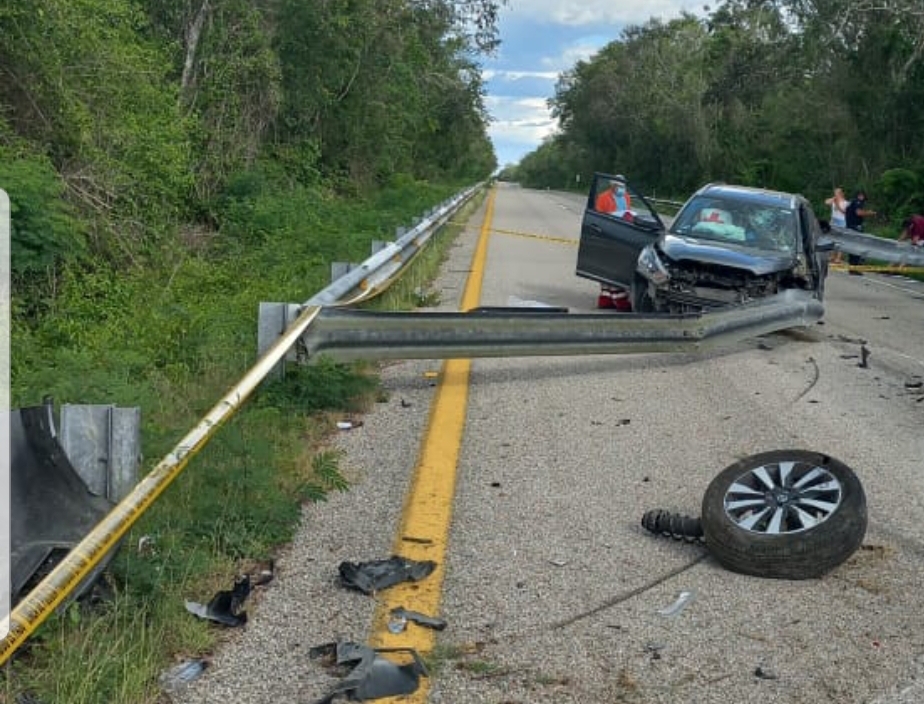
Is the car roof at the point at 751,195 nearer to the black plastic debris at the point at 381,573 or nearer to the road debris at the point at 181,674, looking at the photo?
the black plastic debris at the point at 381,573

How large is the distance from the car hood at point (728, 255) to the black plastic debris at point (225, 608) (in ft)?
25.5

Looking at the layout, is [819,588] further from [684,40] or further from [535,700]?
[684,40]

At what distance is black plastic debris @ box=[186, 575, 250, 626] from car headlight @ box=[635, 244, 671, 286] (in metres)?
7.63

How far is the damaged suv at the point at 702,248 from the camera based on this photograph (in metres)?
11.0

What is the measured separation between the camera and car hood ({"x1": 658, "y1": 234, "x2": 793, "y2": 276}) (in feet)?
36.1

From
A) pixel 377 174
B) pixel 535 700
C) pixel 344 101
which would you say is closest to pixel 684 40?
pixel 377 174

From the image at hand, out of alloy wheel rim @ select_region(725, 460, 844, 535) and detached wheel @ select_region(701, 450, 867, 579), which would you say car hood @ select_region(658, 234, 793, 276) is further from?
alloy wheel rim @ select_region(725, 460, 844, 535)

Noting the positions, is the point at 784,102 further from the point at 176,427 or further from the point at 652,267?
the point at 176,427

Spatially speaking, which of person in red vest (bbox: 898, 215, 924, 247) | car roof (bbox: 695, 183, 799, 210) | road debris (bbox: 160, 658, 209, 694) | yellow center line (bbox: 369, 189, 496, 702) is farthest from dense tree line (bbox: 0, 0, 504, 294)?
person in red vest (bbox: 898, 215, 924, 247)

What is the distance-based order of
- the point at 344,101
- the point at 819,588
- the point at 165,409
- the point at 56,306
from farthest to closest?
1. the point at 344,101
2. the point at 56,306
3. the point at 165,409
4. the point at 819,588

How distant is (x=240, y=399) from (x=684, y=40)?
283ft

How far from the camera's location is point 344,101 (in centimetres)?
2992

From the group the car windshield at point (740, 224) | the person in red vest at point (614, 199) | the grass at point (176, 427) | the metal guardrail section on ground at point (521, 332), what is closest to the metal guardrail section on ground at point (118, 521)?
the grass at point (176, 427)

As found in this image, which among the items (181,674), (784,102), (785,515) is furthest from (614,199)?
(784,102)
